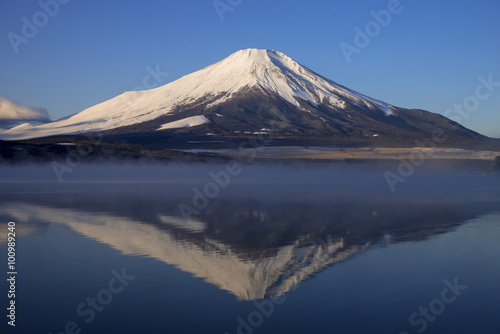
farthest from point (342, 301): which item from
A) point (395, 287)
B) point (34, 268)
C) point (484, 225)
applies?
point (484, 225)

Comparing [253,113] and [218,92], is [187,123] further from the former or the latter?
[218,92]

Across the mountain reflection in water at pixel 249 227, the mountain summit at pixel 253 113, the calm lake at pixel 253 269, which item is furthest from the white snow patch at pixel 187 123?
the calm lake at pixel 253 269

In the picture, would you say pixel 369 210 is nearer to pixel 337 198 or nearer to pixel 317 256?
pixel 337 198

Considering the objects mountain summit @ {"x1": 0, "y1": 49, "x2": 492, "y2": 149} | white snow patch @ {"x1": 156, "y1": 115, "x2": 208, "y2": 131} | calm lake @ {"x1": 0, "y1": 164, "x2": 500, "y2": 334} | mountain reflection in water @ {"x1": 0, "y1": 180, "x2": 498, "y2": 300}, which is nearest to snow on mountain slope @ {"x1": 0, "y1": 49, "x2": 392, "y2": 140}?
mountain summit @ {"x1": 0, "y1": 49, "x2": 492, "y2": 149}

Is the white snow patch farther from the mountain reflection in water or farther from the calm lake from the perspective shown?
the calm lake

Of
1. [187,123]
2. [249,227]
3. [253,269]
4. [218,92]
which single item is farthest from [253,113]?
[253,269]

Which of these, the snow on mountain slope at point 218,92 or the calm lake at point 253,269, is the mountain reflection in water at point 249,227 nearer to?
the calm lake at point 253,269
